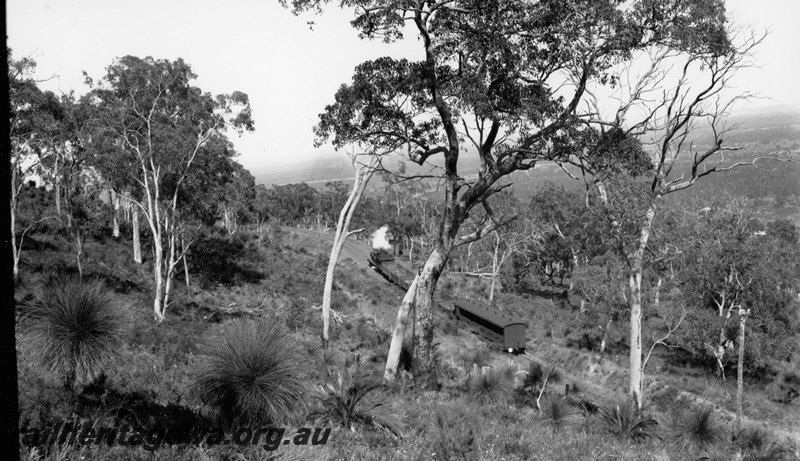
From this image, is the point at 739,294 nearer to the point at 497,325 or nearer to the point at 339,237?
the point at 497,325

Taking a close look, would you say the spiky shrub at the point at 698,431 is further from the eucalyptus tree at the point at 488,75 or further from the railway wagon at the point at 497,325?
the railway wagon at the point at 497,325

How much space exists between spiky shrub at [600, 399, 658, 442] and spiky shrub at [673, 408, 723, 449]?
0.54 metres

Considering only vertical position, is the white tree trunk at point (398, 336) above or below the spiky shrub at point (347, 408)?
below

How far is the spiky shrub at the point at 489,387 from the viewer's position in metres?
9.12

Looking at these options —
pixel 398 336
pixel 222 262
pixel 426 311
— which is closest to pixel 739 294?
pixel 426 311

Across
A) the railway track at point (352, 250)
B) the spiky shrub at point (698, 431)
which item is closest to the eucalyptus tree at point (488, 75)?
the spiky shrub at point (698, 431)

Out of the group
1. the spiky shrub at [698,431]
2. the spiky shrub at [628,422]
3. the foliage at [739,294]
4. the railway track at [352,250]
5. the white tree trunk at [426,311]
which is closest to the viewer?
the spiky shrub at [628,422]

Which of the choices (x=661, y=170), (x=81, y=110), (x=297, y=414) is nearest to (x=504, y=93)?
(x=661, y=170)

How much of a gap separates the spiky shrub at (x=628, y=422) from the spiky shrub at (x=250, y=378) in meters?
5.29

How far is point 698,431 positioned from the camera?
760 cm

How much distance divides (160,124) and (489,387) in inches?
798

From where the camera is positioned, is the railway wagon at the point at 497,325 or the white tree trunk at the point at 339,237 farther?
the railway wagon at the point at 497,325

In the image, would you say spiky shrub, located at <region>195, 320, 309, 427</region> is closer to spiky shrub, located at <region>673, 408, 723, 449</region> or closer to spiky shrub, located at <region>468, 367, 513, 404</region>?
spiky shrub, located at <region>468, 367, 513, 404</region>

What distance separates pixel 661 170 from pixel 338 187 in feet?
167
